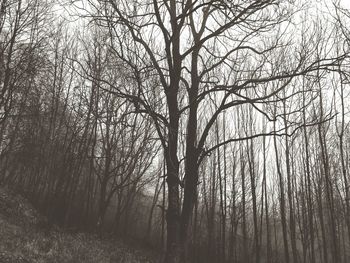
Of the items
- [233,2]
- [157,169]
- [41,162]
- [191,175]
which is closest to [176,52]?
[233,2]

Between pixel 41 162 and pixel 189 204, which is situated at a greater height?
pixel 41 162

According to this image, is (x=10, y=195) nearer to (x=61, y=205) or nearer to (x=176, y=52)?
(x=61, y=205)

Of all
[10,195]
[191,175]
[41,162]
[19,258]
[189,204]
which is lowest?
[19,258]

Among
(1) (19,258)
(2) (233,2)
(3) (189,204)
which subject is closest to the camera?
(2) (233,2)

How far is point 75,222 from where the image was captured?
1852 centimetres

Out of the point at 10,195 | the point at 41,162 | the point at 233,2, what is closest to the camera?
the point at 233,2

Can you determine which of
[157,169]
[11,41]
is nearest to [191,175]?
[11,41]

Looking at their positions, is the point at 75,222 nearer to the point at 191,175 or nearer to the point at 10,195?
the point at 10,195

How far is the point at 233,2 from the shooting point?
5051 mm

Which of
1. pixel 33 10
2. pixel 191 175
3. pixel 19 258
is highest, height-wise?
pixel 33 10

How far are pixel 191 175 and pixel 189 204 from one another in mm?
493

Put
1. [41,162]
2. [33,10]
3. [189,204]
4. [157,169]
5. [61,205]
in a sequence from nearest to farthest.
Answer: [189,204]
[33,10]
[61,205]
[41,162]
[157,169]

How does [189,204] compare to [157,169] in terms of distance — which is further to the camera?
[157,169]

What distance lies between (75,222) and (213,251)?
29.5 ft
